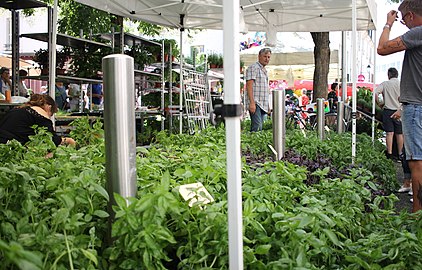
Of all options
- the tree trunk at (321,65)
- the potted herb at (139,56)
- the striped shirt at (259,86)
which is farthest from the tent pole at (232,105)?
the tree trunk at (321,65)

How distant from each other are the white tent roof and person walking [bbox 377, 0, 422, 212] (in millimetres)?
3825

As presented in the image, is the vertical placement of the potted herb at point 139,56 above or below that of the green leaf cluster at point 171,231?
above

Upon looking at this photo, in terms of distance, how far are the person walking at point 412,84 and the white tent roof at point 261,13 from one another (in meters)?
3.83

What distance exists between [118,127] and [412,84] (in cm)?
278

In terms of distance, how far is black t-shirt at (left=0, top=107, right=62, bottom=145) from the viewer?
4.47 metres

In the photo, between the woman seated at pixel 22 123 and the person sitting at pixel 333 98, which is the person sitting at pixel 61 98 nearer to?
the woman seated at pixel 22 123

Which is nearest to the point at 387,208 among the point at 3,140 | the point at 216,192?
the point at 216,192

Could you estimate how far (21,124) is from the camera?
14.9 ft

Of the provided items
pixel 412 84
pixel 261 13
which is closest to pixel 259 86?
pixel 261 13

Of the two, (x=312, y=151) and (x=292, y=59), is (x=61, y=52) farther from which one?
(x=292, y=59)

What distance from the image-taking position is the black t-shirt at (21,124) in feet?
14.7

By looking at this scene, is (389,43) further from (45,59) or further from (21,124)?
(45,59)

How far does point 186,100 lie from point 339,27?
4000 millimetres

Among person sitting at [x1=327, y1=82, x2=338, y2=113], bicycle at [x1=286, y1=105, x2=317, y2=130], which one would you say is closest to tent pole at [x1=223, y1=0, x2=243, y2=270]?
bicycle at [x1=286, y1=105, x2=317, y2=130]
